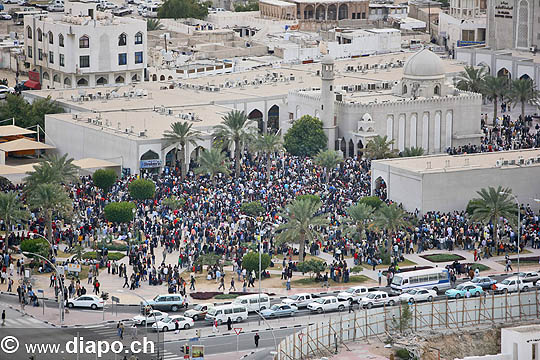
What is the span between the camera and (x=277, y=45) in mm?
150625

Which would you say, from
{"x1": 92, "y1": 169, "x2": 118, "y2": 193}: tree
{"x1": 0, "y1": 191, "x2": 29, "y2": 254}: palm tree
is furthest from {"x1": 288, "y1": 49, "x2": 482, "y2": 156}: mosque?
{"x1": 0, "y1": 191, "x2": 29, "y2": 254}: palm tree

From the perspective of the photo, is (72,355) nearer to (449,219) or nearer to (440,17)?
(449,219)

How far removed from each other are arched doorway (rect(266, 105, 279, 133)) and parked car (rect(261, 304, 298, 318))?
45.7 m

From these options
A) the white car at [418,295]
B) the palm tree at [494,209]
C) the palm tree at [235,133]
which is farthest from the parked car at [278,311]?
the palm tree at [235,133]

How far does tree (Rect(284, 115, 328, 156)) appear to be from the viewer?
107 metres

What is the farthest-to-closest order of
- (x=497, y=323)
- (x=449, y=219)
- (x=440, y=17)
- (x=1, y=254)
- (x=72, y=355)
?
(x=440, y=17), (x=449, y=219), (x=1, y=254), (x=497, y=323), (x=72, y=355)

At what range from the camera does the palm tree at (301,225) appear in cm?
8312

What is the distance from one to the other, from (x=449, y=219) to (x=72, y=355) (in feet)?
102

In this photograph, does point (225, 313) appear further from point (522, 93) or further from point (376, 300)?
point (522, 93)

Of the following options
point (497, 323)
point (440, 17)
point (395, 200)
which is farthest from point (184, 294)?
point (440, 17)

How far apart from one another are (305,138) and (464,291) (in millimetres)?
31942

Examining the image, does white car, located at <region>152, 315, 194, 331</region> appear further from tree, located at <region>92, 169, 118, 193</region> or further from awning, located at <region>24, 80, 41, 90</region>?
awning, located at <region>24, 80, 41, 90</region>

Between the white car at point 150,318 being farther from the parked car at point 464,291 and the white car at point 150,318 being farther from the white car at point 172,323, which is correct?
the parked car at point 464,291

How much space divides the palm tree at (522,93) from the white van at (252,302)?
4955 cm
